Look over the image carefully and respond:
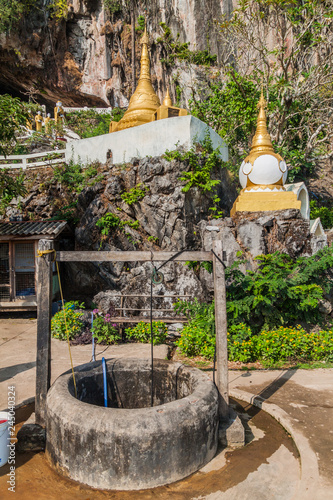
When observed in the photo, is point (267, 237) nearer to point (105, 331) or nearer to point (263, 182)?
point (263, 182)

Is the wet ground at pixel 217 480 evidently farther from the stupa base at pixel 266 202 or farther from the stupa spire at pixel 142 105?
the stupa spire at pixel 142 105

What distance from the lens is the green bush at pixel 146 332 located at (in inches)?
332

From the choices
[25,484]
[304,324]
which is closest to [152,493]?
[25,484]

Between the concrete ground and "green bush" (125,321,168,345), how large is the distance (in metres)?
0.75

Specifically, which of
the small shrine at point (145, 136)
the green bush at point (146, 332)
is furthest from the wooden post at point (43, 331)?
the small shrine at point (145, 136)

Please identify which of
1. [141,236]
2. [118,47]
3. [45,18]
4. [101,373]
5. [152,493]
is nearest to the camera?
[152,493]

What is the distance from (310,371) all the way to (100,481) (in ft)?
15.6

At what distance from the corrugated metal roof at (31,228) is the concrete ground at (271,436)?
410 cm

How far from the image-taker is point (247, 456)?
377 cm

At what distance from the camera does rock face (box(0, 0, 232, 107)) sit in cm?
2595

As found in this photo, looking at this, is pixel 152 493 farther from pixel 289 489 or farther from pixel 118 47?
pixel 118 47

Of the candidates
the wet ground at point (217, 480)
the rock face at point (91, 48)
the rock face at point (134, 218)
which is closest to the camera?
the wet ground at point (217, 480)

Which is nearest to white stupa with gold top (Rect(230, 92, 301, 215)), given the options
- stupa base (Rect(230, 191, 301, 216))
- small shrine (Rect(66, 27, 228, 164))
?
stupa base (Rect(230, 191, 301, 216))

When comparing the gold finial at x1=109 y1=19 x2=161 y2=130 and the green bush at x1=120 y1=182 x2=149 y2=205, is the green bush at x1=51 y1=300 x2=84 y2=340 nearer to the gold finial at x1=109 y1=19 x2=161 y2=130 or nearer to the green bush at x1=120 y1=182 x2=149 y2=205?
the green bush at x1=120 y1=182 x2=149 y2=205
